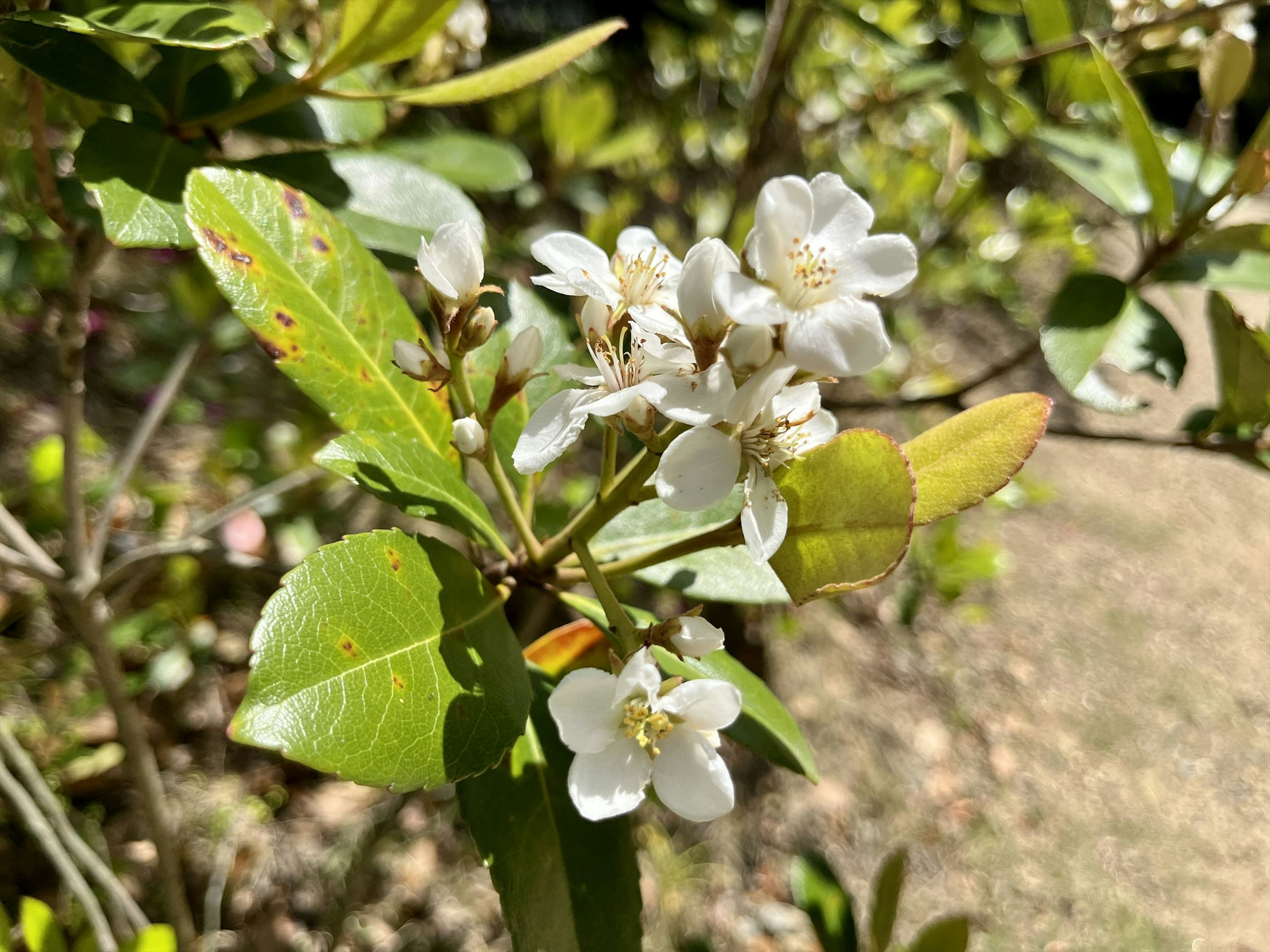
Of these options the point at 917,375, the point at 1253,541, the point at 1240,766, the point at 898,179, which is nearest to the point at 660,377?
the point at 917,375

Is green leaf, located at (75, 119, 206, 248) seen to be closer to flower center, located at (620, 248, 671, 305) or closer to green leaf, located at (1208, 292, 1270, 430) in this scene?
flower center, located at (620, 248, 671, 305)

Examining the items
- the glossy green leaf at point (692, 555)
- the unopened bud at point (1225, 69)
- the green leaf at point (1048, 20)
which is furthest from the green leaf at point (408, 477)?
the green leaf at point (1048, 20)

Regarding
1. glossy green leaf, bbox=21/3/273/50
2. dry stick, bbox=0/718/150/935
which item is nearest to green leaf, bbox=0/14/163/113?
glossy green leaf, bbox=21/3/273/50

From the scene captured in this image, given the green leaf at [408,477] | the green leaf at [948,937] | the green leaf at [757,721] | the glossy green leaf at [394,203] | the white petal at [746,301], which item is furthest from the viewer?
the green leaf at [948,937]

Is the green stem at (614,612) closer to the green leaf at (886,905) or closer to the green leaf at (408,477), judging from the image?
the green leaf at (408,477)

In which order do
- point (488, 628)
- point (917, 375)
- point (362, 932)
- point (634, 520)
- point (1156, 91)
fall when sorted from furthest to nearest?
point (1156, 91) < point (917, 375) < point (362, 932) < point (634, 520) < point (488, 628)

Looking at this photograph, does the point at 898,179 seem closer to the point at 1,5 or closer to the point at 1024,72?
the point at 1024,72
